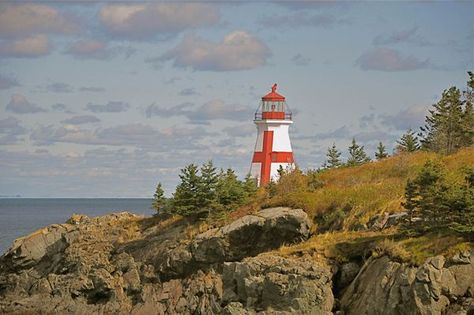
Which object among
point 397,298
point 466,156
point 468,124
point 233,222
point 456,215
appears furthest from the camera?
point 468,124

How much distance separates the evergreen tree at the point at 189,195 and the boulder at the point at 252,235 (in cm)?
348

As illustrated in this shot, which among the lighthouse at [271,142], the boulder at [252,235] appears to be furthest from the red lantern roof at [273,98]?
the boulder at [252,235]

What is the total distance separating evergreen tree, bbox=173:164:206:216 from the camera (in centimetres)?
4200

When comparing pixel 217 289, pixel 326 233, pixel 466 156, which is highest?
pixel 466 156

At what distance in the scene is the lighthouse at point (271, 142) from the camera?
52156 millimetres

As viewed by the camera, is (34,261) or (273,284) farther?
(34,261)

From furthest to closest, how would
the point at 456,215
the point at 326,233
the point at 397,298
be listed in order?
the point at 326,233, the point at 456,215, the point at 397,298

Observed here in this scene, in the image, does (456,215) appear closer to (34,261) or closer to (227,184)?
(227,184)

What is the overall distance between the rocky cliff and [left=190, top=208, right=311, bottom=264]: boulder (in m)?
0.04

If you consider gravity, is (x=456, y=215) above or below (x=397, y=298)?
above

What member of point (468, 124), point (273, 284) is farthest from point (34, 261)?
point (468, 124)

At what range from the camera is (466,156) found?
41438 mm

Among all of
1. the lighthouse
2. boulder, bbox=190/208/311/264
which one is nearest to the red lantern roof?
the lighthouse

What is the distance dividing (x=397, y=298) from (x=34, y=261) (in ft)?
71.6
